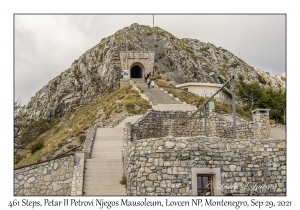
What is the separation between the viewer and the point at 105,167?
14.6 m

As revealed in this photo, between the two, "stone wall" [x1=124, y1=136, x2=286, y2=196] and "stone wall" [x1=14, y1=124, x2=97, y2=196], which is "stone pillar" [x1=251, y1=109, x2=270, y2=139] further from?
"stone wall" [x1=14, y1=124, x2=97, y2=196]

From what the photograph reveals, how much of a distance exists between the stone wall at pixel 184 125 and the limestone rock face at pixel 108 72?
2609 centimetres

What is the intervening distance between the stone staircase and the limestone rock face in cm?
2728

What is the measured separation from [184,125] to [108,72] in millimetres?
Answer: 32720

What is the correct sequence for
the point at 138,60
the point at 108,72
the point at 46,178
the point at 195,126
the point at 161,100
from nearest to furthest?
the point at 46,178, the point at 195,126, the point at 161,100, the point at 138,60, the point at 108,72

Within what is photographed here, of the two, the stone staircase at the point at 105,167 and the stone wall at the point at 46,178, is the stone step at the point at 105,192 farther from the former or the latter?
the stone wall at the point at 46,178

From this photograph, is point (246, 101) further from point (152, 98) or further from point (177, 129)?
point (177, 129)

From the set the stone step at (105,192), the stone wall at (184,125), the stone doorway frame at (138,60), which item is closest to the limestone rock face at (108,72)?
the stone doorway frame at (138,60)

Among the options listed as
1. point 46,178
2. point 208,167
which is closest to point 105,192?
point 46,178

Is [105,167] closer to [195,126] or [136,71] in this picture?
[195,126]

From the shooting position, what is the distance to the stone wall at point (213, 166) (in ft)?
36.1

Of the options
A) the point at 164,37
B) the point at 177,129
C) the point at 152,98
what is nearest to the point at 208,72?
the point at 164,37

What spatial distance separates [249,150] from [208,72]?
5338 cm
